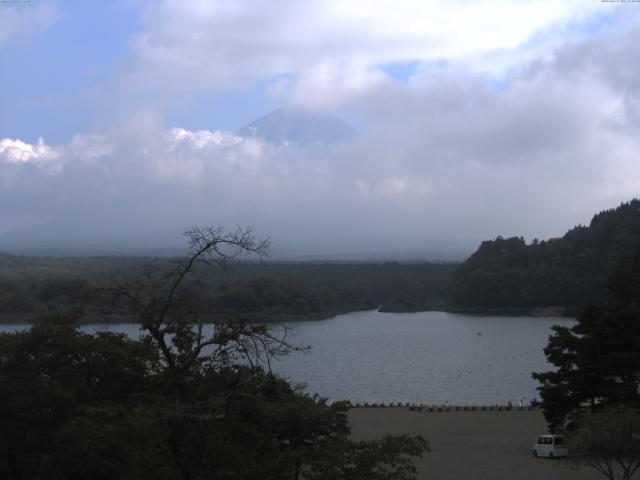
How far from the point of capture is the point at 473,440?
12617 mm

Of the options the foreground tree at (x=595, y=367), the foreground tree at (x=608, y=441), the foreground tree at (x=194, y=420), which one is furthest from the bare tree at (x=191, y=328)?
the foreground tree at (x=595, y=367)

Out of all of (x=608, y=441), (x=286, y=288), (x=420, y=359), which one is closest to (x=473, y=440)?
Answer: (x=608, y=441)

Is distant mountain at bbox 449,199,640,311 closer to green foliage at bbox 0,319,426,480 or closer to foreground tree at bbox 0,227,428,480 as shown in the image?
green foliage at bbox 0,319,426,480

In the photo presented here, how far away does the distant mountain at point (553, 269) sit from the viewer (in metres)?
45.4

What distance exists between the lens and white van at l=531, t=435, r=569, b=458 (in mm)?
10641

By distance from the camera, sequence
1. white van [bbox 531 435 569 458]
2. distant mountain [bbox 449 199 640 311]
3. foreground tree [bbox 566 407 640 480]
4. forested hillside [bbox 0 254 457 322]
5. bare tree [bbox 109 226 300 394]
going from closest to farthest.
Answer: bare tree [bbox 109 226 300 394], foreground tree [bbox 566 407 640 480], white van [bbox 531 435 569 458], forested hillside [bbox 0 254 457 322], distant mountain [bbox 449 199 640 311]

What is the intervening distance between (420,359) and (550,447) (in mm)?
17212

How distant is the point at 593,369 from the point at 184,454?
8.02 metres

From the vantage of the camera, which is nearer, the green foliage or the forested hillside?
the green foliage

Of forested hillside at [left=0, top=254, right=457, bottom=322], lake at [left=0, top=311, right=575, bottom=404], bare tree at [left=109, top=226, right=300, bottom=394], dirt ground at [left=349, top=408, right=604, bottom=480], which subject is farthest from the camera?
forested hillside at [left=0, top=254, right=457, bottom=322]

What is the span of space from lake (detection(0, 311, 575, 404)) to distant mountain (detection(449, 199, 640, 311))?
333 cm

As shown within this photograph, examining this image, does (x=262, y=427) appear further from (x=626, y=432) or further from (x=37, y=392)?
(x=626, y=432)

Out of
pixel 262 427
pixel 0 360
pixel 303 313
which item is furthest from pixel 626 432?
pixel 303 313

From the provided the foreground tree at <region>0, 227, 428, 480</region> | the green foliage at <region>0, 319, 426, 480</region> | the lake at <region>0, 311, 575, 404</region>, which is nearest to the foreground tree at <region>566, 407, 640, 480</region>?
the green foliage at <region>0, 319, 426, 480</region>
